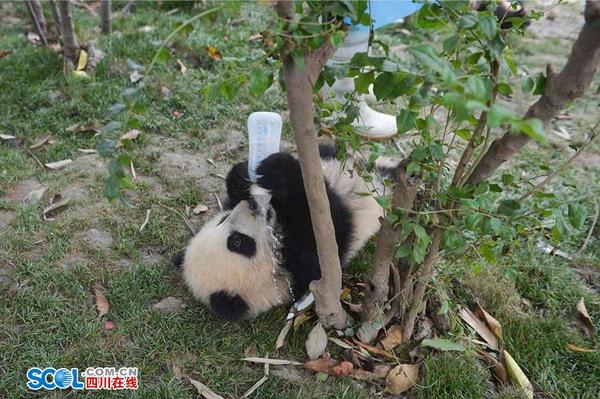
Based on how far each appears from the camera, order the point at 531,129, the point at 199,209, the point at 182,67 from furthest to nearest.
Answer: the point at 182,67 < the point at 199,209 < the point at 531,129

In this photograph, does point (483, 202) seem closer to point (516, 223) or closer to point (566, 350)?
point (516, 223)

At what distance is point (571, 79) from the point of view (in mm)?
1516

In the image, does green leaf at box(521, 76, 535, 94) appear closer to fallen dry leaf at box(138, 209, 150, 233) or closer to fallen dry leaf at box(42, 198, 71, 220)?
fallen dry leaf at box(138, 209, 150, 233)

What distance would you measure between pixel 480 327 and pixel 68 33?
3.44 metres

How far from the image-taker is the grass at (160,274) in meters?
2.22

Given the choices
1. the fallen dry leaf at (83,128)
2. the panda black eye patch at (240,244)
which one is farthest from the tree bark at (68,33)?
the panda black eye patch at (240,244)

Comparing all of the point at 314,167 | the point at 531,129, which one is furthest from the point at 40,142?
the point at 531,129

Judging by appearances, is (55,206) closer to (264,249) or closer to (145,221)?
(145,221)

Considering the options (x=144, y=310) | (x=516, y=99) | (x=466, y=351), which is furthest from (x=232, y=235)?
(x=516, y=99)

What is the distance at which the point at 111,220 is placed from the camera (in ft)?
9.60

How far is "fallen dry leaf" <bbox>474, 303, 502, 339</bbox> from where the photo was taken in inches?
94.8

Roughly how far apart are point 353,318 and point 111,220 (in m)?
1.43
